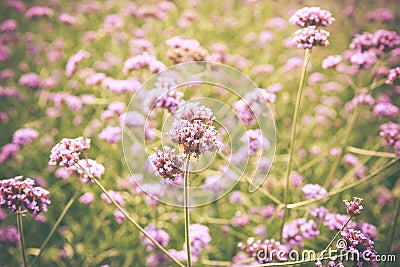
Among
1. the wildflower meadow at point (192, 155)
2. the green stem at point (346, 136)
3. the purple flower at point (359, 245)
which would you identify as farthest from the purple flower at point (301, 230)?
the green stem at point (346, 136)

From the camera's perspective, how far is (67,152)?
184 cm

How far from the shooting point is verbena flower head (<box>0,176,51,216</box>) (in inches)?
75.3

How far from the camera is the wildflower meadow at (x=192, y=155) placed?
2.15 metres

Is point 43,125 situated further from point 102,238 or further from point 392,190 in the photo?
point 392,190

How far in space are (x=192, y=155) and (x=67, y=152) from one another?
0.58 m

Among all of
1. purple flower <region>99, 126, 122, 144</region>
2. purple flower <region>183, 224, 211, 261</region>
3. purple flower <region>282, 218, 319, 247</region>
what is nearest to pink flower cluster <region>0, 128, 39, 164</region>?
purple flower <region>99, 126, 122, 144</region>

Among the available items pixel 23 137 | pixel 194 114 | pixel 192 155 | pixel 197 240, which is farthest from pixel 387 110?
pixel 23 137

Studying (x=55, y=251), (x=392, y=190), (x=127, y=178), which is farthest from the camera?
(x=392, y=190)

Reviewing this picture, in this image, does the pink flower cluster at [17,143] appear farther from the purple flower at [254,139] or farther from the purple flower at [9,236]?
the purple flower at [254,139]

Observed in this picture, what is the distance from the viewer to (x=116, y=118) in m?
3.26

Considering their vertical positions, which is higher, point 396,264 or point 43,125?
point 43,125

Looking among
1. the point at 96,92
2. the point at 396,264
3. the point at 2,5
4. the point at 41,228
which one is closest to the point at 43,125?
the point at 96,92

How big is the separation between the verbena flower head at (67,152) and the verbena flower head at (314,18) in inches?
55.4

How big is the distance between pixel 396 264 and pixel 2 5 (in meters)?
5.33
